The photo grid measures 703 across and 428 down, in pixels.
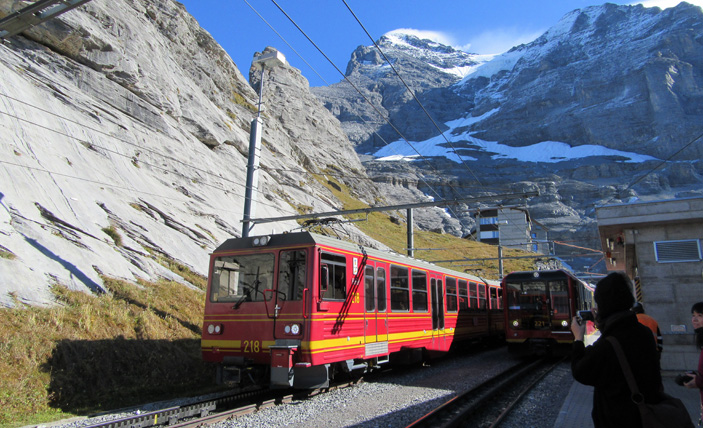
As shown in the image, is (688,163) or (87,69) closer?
(87,69)

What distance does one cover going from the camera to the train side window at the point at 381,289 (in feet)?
35.0

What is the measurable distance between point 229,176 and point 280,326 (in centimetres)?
2707

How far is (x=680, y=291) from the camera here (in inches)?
452

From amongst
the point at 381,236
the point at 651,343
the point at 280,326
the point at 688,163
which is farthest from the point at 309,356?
the point at 688,163

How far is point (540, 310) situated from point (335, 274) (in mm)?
9969

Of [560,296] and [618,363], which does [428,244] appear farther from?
[618,363]

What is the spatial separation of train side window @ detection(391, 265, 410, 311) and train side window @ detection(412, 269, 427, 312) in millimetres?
483

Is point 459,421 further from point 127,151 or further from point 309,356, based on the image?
point 127,151

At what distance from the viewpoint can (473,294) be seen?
18016 millimetres

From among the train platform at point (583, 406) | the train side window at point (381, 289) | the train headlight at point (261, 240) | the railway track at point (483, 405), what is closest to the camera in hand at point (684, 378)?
the train platform at point (583, 406)

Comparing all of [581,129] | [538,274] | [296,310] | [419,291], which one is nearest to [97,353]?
[296,310]

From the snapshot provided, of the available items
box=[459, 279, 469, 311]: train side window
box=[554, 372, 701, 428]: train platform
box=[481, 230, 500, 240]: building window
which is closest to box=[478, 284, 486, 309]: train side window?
box=[459, 279, 469, 311]: train side window

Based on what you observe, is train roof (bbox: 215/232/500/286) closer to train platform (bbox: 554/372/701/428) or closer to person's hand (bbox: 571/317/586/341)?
train platform (bbox: 554/372/701/428)

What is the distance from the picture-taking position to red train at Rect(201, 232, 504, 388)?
→ 841cm
